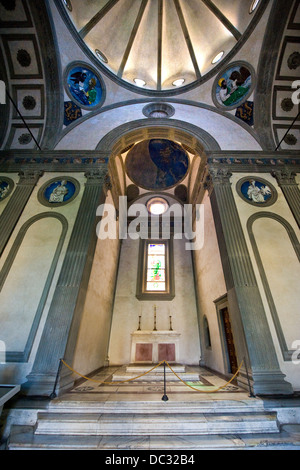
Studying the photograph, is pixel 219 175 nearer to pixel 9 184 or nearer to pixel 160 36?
pixel 9 184

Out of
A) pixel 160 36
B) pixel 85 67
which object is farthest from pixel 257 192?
pixel 160 36

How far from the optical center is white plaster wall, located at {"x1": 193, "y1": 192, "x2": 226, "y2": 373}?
273 inches

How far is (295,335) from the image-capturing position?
4699 mm

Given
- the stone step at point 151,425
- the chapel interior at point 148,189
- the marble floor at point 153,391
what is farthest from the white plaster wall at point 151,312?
the stone step at point 151,425

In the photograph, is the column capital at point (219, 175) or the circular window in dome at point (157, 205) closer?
the column capital at point (219, 175)

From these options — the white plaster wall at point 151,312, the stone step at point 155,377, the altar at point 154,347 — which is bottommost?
the stone step at point 155,377

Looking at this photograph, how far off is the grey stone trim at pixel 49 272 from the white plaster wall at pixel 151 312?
211 inches

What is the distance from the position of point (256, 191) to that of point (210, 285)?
3.92m

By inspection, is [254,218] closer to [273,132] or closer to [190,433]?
[273,132]

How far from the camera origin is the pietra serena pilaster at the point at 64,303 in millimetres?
4164

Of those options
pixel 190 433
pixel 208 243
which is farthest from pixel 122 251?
pixel 190 433

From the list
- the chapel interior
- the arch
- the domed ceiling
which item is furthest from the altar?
the domed ceiling

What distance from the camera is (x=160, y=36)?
401 inches

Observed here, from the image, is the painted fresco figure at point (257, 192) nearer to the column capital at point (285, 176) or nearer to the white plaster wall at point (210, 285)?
the column capital at point (285, 176)
